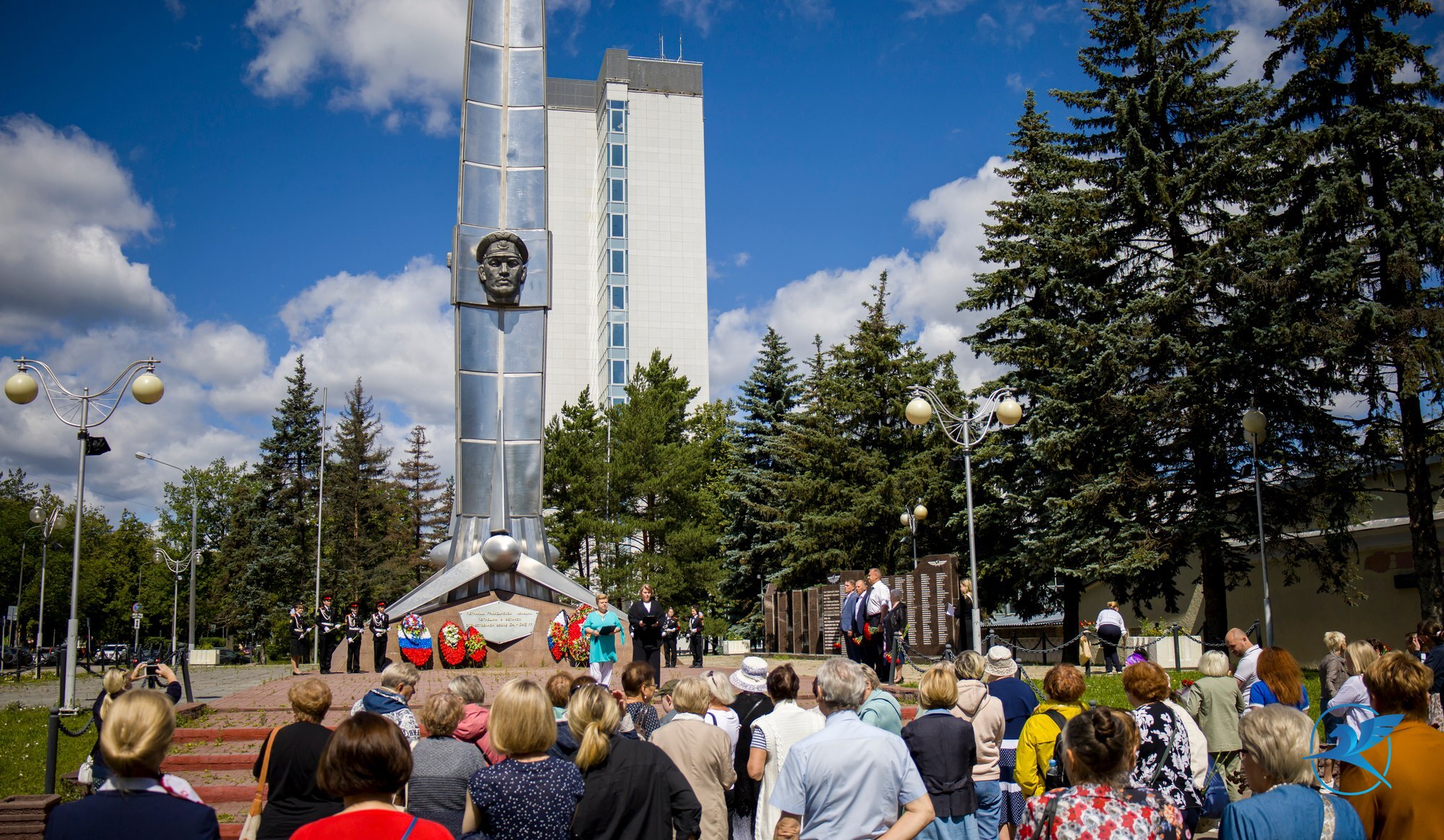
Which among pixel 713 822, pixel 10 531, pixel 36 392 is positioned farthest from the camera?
pixel 10 531

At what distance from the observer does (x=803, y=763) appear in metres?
4.46

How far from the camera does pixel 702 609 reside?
44.1 metres

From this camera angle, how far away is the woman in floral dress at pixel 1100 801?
3629mm

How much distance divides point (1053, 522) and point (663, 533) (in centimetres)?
1977

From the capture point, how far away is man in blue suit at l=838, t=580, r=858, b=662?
1454 cm

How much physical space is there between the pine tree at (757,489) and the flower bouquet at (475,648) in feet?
59.5

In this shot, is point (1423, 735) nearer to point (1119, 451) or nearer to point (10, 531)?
point (1119, 451)

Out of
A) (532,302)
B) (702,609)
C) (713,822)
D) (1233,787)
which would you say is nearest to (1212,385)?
(532,302)

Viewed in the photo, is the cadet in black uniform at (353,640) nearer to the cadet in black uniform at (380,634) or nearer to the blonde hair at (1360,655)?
the cadet in black uniform at (380,634)

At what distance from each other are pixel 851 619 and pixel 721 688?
8719mm

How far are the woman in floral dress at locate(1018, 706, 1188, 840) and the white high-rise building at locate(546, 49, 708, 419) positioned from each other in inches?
2267

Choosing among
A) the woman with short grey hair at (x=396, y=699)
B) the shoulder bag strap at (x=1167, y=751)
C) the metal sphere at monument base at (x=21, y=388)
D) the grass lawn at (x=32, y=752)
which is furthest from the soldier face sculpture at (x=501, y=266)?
the shoulder bag strap at (x=1167, y=751)

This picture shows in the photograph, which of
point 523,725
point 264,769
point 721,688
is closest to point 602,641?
point 721,688

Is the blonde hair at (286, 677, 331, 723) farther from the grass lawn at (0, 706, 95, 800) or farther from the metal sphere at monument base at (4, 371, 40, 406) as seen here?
the metal sphere at monument base at (4, 371, 40, 406)
